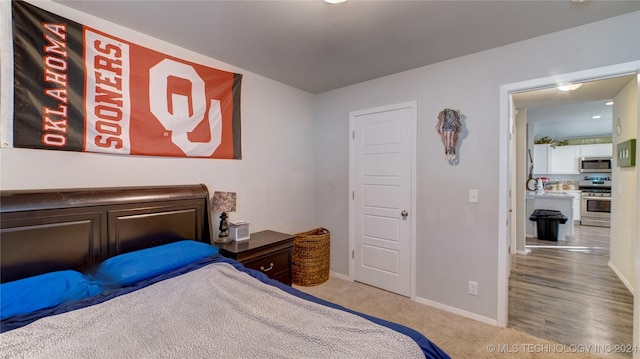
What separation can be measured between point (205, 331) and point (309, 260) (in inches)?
82.4

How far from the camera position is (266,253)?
246 cm

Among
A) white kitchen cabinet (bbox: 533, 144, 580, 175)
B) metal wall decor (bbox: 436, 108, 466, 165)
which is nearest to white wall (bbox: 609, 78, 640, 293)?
metal wall decor (bbox: 436, 108, 466, 165)

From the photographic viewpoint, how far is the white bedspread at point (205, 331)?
998mm

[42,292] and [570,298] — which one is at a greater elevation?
[42,292]

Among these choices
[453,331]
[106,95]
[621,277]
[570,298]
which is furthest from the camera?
[621,277]

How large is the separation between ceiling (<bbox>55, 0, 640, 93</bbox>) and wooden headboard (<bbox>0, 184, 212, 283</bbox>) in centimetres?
124

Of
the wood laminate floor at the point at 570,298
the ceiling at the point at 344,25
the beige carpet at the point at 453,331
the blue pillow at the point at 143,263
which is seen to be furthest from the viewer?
the wood laminate floor at the point at 570,298

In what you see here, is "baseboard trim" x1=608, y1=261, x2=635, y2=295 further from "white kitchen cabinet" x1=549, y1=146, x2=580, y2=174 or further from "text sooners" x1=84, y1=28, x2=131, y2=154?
"text sooners" x1=84, y1=28, x2=131, y2=154

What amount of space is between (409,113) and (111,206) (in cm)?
278

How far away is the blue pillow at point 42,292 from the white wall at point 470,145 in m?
2.74

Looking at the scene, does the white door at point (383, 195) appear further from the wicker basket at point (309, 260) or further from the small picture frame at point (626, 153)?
the small picture frame at point (626, 153)

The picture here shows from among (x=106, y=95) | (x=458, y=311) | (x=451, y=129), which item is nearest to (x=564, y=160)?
(x=451, y=129)

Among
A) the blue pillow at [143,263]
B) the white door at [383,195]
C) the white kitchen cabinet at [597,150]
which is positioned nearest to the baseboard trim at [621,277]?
the white door at [383,195]

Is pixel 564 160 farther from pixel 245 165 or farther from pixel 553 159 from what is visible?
pixel 245 165
